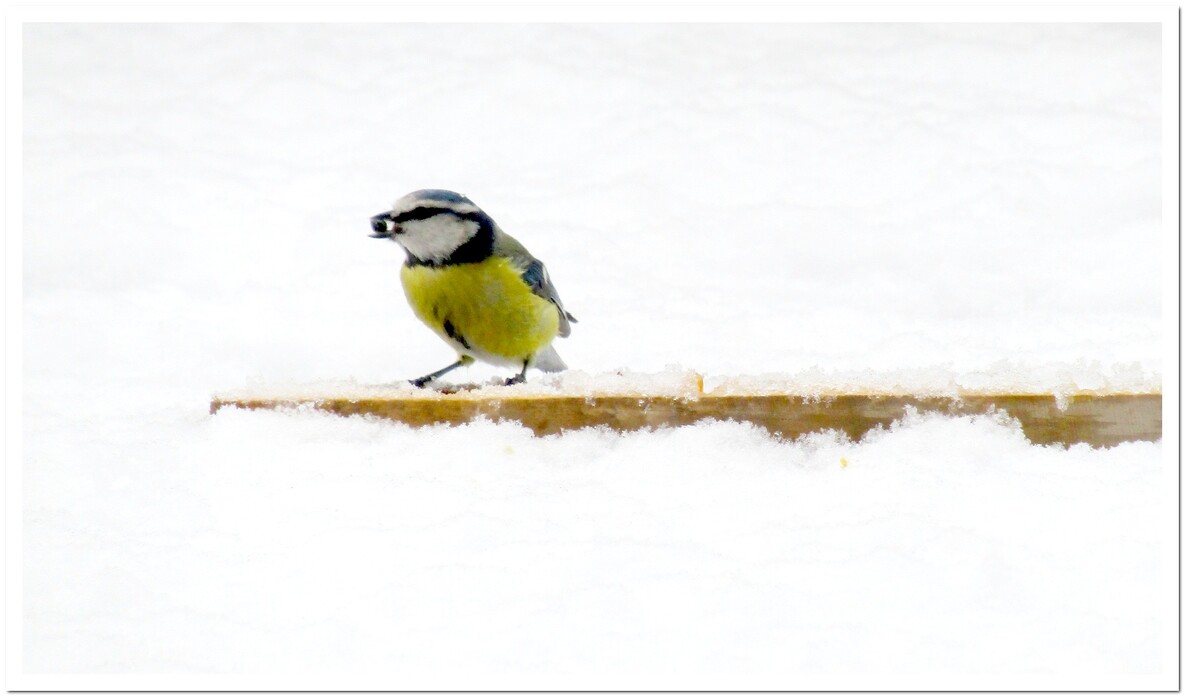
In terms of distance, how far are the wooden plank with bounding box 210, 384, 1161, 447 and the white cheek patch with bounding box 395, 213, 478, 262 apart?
0.51 metres

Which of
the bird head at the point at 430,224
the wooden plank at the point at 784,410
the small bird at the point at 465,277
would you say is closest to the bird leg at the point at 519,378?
the small bird at the point at 465,277

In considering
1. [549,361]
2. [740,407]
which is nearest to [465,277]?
[549,361]

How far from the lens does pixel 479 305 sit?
9.37 ft

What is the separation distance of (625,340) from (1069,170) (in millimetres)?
2015

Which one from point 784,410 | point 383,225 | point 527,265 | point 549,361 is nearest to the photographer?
point 784,410

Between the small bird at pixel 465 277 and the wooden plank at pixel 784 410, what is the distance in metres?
0.45

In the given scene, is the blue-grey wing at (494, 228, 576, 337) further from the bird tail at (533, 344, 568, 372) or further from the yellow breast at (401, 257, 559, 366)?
the bird tail at (533, 344, 568, 372)

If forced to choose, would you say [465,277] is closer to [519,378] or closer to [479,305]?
[479,305]

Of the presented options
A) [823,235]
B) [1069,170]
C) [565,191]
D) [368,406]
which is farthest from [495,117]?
[368,406]

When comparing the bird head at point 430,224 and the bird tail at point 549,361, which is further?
the bird tail at point 549,361

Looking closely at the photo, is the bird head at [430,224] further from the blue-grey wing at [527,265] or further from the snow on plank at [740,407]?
the snow on plank at [740,407]

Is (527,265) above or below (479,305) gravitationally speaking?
above

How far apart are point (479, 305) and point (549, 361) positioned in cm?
47

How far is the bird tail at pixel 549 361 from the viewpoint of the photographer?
321 centimetres
